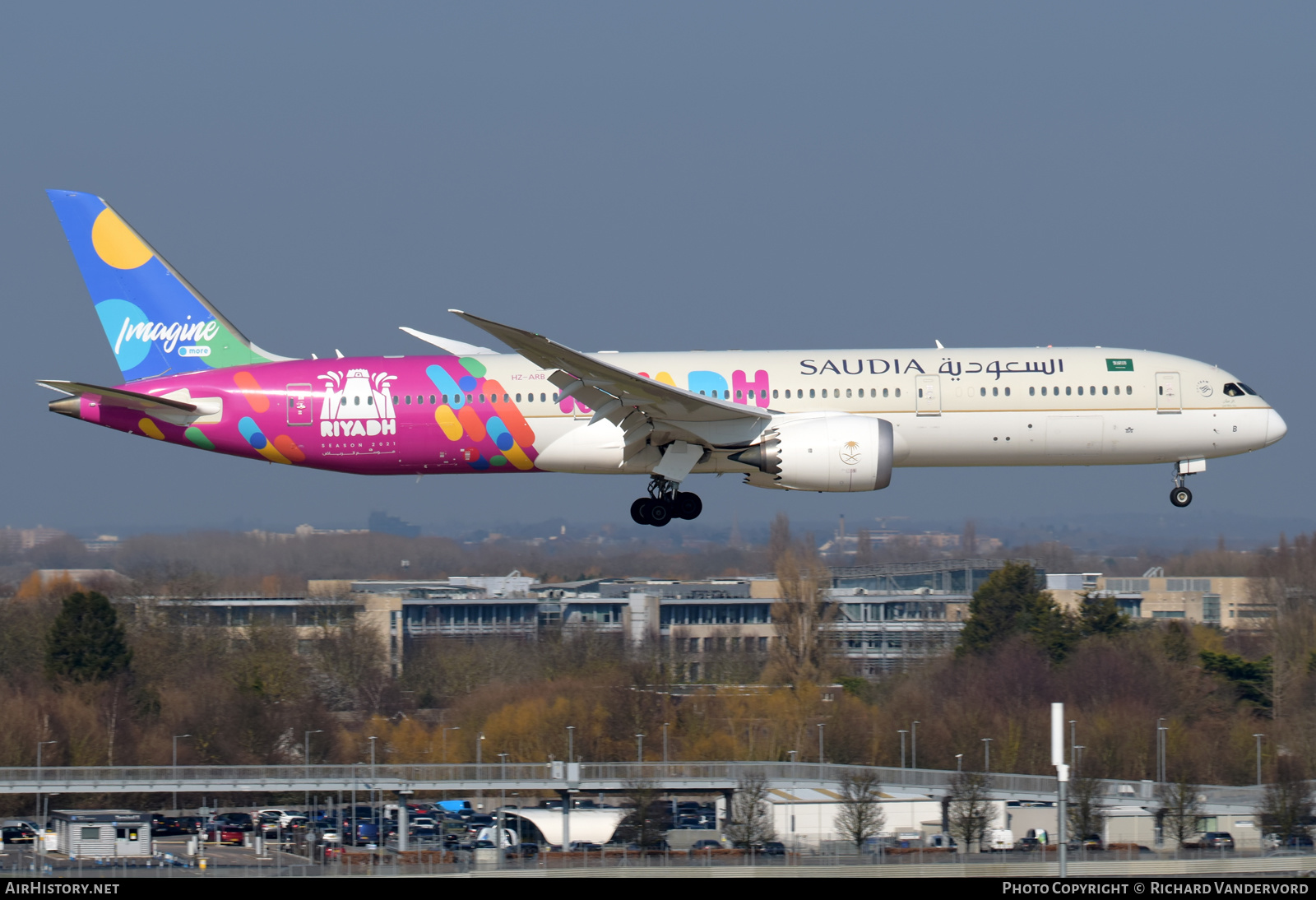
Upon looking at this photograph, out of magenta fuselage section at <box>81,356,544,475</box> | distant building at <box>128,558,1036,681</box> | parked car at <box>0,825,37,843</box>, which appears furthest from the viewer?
distant building at <box>128,558,1036,681</box>

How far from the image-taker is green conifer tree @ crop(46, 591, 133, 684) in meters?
77.9

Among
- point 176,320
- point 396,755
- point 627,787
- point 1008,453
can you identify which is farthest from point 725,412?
point 396,755

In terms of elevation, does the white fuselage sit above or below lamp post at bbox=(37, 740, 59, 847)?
above

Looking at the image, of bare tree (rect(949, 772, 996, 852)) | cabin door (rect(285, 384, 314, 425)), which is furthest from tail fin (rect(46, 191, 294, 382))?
bare tree (rect(949, 772, 996, 852))

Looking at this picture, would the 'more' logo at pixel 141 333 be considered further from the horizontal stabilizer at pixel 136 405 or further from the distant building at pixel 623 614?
the distant building at pixel 623 614

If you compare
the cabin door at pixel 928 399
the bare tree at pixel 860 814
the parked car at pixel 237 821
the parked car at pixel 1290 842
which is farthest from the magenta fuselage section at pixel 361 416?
the parked car at pixel 1290 842

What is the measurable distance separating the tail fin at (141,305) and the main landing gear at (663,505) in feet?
31.6

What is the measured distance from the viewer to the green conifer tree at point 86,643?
77.9 m

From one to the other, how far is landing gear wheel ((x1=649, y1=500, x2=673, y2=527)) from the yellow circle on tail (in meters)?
14.2

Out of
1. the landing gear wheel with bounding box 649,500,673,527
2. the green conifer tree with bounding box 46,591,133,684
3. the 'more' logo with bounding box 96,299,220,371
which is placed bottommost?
the green conifer tree with bounding box 46,591,133,684

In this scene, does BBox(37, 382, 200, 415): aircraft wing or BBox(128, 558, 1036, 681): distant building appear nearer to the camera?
BBox(37, 382, 200, 415): aircraft wing

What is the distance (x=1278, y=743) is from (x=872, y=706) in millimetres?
→ 17990

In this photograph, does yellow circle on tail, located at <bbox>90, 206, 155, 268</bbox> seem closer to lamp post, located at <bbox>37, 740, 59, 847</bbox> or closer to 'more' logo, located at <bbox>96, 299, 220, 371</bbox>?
'more' logo, located at <bbox>96, 299, 220, 371</bbox>

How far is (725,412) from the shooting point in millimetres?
32969
